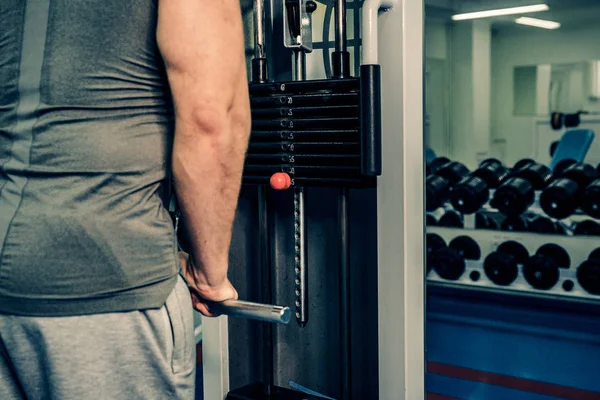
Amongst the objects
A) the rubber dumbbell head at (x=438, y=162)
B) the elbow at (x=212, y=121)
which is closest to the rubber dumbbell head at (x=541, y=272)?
the rubber dumbbell head at (x=438, y=162)

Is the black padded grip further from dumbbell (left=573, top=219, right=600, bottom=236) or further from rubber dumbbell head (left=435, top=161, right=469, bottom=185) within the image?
rubber dumbbell head (left=435, top=161, right=469, bottom=185)

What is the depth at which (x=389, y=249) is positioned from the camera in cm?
141

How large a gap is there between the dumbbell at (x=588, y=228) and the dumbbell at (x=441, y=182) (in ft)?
2.43

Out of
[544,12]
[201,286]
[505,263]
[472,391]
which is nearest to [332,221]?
[201,286]

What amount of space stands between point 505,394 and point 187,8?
2192mm

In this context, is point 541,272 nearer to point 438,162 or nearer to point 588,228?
point 588,228

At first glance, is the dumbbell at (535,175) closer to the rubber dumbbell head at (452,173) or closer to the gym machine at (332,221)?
the rubber dumbbell head at (452,173)

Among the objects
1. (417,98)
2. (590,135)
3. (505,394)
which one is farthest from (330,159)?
(590,135)

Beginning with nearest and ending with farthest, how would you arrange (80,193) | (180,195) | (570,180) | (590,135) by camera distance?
(80,193), (180,195), (570,180), (590,135)

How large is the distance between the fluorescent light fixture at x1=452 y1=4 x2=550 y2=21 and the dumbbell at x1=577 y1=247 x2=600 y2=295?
2.94 meters

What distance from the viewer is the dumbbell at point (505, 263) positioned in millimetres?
3459

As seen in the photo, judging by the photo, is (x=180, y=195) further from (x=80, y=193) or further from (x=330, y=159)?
(x=330, y=159)

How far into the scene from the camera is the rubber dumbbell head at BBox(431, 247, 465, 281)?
3.60m

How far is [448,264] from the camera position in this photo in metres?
3.62
